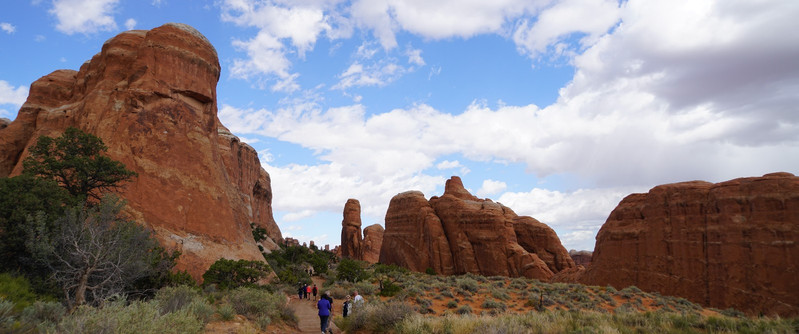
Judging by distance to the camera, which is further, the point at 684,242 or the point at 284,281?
the point at 684,242

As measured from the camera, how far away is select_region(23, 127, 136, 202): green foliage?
1814 cm

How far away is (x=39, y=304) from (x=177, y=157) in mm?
18411

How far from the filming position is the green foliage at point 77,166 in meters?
18.1

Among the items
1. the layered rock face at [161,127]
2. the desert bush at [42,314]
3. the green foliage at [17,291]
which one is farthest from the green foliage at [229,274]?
the desert bush at [42,314]

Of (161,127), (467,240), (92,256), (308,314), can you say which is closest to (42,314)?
(92,256)

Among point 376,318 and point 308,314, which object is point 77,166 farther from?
point 376,318

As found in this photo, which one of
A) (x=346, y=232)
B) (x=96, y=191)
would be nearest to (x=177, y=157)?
(x=96, y=191)

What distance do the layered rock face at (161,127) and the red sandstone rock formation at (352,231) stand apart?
48.3 metres

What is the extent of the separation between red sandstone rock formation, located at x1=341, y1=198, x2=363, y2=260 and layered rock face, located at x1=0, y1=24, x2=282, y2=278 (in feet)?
158

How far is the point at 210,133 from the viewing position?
28.9 metres

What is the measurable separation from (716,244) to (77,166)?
43912 millimetres

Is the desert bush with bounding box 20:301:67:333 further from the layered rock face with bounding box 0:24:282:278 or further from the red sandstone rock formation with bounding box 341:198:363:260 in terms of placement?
the red sandstone rock formation with bounding box 341:198:363:260

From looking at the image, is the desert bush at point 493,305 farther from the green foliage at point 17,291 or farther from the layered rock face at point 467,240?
the layered rock face at point 467,240

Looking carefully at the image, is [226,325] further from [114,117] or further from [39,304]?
[114,117]
